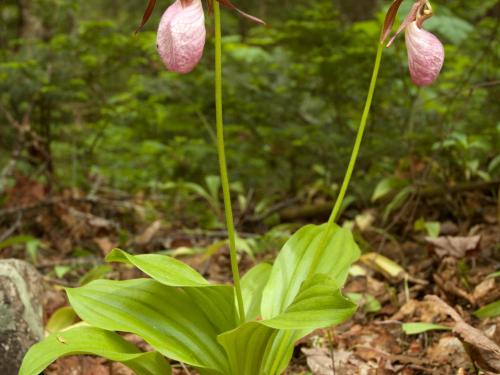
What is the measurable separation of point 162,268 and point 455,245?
1.51 metres

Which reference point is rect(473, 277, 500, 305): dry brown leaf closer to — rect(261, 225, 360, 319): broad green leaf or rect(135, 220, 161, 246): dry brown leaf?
rect(261, 225, 360, 319): broad green leaf

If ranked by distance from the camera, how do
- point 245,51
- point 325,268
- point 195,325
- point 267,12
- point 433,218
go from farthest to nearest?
point 267,12 < point 245,51 < point 433,218 < point 325,268 < point 195,325

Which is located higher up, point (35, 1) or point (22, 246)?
point (35, 1)

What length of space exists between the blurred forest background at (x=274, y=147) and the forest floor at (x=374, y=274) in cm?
2

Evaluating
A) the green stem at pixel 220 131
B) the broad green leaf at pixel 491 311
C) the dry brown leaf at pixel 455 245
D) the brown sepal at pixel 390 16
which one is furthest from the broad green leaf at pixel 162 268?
the dry brown leaf at pixel 455 245

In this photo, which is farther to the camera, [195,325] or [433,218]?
[433,218]

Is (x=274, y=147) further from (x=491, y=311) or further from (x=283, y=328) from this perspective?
(x=283, y=328)

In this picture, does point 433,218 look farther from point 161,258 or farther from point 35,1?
point 35,1

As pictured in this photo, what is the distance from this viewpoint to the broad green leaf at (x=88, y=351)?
1.24 m

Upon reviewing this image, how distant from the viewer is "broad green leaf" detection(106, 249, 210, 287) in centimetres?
140

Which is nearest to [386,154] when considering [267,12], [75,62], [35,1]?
[75,62]

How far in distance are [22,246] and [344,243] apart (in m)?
2.59

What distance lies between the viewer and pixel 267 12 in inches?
309

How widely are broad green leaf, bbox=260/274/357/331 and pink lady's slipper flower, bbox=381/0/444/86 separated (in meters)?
0.60
